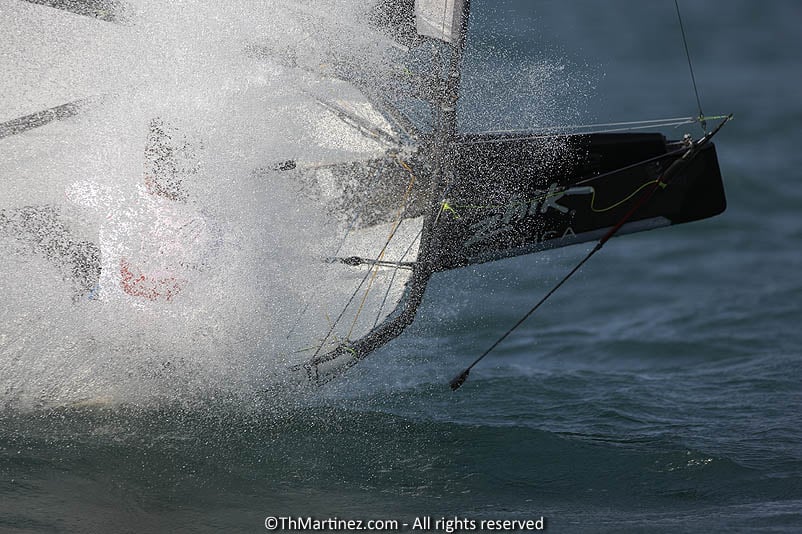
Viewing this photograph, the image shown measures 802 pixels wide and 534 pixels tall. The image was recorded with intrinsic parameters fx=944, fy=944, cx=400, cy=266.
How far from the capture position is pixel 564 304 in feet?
31.4

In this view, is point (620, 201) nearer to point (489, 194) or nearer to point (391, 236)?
point (489, 194)

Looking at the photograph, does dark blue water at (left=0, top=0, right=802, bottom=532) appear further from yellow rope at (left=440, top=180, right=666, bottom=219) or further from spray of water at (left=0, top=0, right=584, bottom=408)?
yellow rope at (left=440, top=180, right=666, bottom=219)

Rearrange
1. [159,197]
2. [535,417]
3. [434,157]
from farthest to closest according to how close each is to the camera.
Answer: [535,417]
[159,197]
[434,157]

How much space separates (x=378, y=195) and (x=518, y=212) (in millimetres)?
921

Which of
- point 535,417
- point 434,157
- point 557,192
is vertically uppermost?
point 434,157

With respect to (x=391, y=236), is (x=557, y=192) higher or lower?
higher

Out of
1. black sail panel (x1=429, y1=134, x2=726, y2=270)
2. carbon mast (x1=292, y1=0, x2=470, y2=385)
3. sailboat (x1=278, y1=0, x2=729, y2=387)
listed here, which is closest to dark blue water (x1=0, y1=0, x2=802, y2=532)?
carbon mast (x1=292, y1=0, x2=470, y2=385)

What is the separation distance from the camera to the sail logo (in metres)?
6.14

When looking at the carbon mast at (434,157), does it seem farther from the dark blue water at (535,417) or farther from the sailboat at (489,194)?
the dark blue water at (535,417)

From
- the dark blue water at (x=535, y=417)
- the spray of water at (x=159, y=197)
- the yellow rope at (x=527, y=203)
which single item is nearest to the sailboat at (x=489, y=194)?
the yellow rope at (x=527, y=203)

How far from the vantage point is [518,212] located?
615 cm

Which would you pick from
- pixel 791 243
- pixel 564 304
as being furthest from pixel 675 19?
pixel 564 304

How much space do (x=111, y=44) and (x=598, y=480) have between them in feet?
13.2

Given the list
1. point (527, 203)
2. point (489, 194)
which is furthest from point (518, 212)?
point (489, 194)
